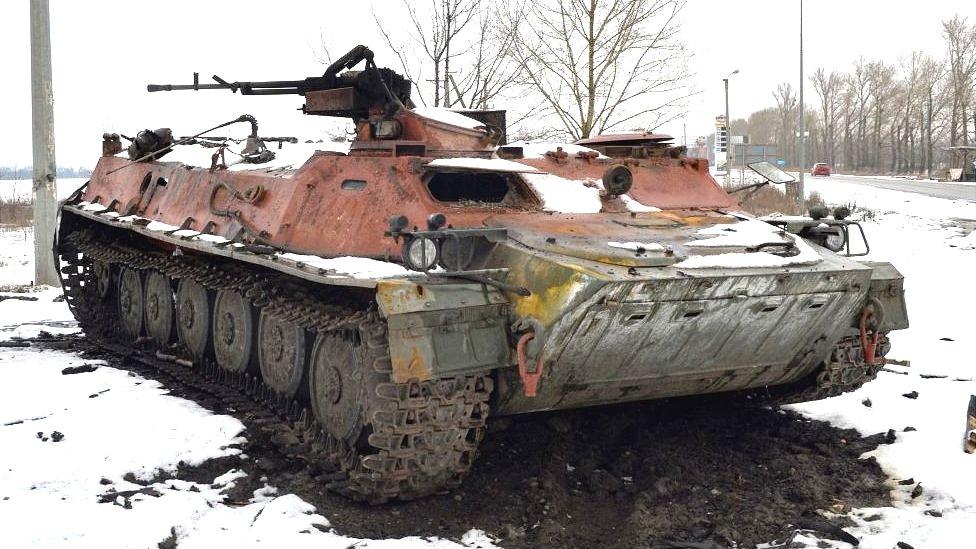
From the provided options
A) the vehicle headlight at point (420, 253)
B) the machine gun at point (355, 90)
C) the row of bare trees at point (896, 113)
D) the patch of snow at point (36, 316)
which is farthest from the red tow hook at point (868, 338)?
the row of bare trees at point (896, 113)

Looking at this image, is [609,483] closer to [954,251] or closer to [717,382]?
[717,382]

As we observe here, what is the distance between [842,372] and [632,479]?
1.72 meters

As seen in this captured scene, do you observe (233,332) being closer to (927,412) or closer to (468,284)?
(468,284)

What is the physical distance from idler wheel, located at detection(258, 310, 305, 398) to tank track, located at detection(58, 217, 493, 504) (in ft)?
0.36

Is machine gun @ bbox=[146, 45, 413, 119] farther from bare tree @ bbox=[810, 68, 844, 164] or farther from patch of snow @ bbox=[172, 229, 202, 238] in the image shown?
bare tree @ bbox=[810, 68, 844, 164]

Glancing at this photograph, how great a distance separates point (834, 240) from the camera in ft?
25.9

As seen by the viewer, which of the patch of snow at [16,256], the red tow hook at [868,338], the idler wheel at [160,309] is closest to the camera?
the red tow hook at [868,338]

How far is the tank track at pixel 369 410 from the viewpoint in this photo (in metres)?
6.03

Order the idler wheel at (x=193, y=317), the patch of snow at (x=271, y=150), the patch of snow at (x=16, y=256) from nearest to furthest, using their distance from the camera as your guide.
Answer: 1. the patch of snow at (x=271, y=150)
2. the idler wheel at (x=193, y=317)
3. the patch of snow at (x=16, y=256)

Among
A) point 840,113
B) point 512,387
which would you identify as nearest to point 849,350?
point 512,387

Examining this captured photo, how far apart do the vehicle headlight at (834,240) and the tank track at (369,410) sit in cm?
299

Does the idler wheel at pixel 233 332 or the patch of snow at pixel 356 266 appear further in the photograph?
the idler wheel at pixel 233 332

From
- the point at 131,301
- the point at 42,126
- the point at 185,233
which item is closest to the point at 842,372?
the point at 185,233

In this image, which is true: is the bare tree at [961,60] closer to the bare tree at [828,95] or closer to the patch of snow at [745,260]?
the bare tree at [828,95]
